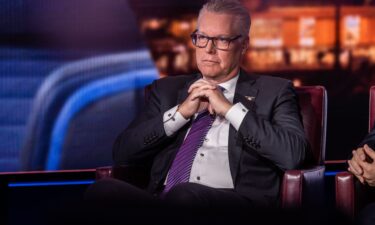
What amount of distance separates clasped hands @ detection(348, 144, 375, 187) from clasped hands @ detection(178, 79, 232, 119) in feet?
1.75

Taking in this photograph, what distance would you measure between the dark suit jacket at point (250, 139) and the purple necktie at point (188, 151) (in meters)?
0.04

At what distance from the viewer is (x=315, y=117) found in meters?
2.99

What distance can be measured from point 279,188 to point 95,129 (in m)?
1.87

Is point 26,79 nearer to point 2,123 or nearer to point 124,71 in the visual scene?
point 2,123

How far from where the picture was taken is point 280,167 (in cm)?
264

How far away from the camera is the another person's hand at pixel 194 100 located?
2.67 meters

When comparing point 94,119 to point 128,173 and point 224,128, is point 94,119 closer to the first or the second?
point 128,173

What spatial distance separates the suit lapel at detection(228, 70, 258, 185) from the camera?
267 centimetres

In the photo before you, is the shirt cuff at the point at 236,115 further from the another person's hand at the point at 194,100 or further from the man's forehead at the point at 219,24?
the man's forehead at the point at 219,24

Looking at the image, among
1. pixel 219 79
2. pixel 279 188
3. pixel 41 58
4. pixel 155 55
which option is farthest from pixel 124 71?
pixel 279 188

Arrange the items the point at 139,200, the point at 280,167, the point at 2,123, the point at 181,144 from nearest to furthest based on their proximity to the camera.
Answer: the point at 139,200
the point at 280,167
the point at 181,144
the point at 2,123

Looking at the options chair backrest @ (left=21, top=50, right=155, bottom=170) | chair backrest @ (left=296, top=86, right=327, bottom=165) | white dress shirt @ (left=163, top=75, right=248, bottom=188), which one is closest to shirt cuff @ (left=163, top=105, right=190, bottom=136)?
white dress shirt @ (left=163, top=75, right=248, bottom=188)

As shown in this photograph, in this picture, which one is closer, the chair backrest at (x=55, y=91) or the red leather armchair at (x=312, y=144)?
the red leather armchair at (x=312, y=144)

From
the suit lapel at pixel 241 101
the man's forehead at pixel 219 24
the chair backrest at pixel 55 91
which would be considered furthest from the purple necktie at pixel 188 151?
the chair backrest at pixel 55 91
